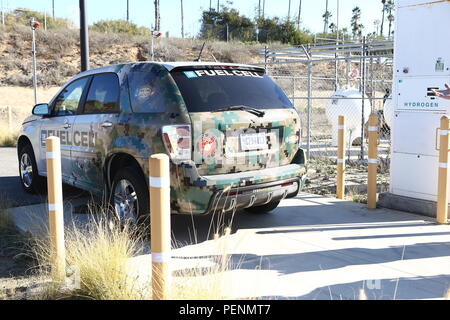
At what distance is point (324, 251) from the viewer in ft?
16.3

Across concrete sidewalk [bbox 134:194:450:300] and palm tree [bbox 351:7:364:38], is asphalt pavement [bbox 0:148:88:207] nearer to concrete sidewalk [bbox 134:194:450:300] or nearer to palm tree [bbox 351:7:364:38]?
concrete sidewalk [bbox 134:194:450:300]

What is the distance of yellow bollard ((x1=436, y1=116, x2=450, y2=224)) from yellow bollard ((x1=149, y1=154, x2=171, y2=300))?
13.3ft

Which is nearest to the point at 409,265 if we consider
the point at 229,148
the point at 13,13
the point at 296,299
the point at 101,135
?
the point at 296,299

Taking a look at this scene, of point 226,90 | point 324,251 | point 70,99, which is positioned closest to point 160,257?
point 324,251

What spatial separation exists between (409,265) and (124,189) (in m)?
3.03

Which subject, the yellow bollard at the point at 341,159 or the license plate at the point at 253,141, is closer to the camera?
the license plate at the point at 253,141

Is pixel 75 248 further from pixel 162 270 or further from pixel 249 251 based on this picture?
pixel 249 251

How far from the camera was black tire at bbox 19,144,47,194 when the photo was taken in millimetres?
7508

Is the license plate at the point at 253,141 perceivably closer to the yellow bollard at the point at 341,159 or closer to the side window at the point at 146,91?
the side window at the point at 146,91

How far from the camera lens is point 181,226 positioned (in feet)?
19.2

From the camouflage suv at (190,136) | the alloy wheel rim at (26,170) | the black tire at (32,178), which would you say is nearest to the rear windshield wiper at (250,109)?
the camouflage suv at (190,136)

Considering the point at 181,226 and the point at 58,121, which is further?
the point at 58,121

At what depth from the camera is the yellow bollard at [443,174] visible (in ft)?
19.1

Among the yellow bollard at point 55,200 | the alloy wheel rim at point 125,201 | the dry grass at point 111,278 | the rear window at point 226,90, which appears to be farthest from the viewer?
the alloy wheel rim at point 125,201
